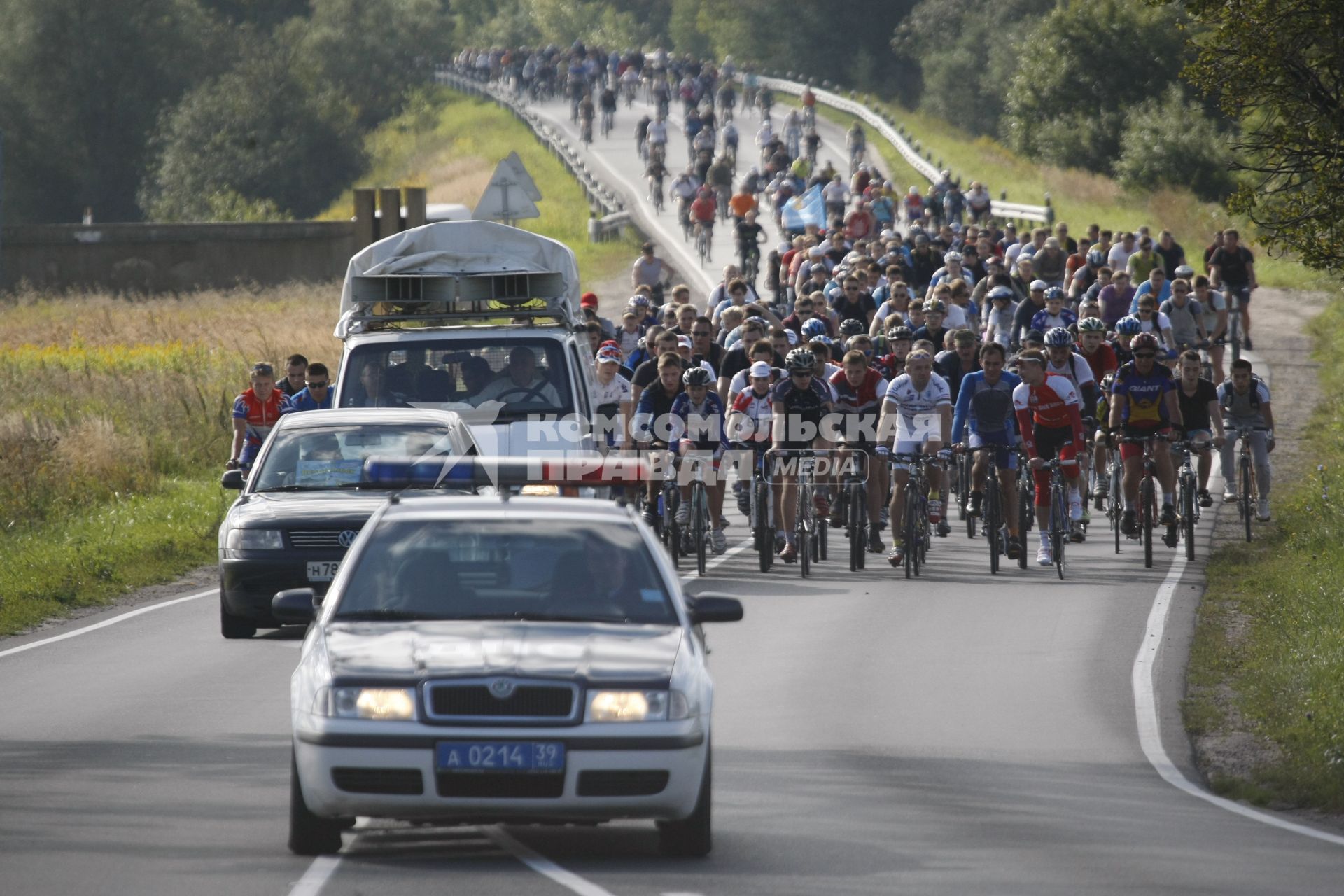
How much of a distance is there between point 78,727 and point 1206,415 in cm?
1079

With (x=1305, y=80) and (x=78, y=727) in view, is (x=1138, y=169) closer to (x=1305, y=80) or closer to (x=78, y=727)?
(x=1305, y=80)

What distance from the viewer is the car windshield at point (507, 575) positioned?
28.1ft

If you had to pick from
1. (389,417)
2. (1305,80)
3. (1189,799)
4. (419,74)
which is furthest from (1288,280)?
(419,74)

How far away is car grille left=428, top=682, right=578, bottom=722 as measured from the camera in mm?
7828

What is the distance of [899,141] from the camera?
208 ft

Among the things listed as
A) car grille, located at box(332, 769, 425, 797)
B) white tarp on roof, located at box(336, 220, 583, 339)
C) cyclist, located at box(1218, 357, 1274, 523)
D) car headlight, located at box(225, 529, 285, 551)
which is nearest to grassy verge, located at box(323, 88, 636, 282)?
cyclist, located at box(1218, 357, 1274, 523)

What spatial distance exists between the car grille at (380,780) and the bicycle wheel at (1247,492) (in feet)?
45.2

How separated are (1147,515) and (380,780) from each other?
11.8m

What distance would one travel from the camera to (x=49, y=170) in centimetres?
8956

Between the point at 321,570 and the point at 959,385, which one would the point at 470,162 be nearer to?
the point at 959,385

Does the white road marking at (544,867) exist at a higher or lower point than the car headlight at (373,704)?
lower

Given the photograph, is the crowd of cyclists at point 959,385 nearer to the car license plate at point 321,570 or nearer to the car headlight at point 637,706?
the car license plate at point 321,570

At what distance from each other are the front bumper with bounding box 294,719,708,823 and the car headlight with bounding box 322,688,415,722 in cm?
6

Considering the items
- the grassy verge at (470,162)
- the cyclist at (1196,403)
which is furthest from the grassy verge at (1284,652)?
the grassy verge at (470,162)
